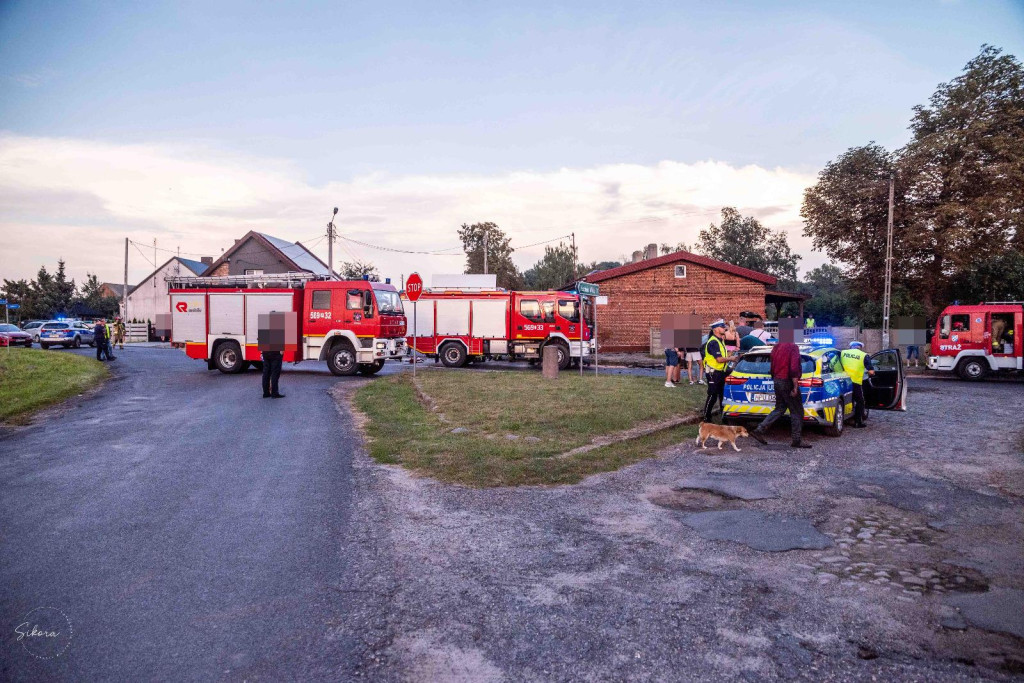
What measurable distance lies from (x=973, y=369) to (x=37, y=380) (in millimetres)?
27138

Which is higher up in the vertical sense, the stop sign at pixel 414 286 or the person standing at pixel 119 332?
the stop sign at pixel 414 286

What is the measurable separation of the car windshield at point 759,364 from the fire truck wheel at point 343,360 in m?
12.0

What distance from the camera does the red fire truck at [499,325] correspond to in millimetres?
22266

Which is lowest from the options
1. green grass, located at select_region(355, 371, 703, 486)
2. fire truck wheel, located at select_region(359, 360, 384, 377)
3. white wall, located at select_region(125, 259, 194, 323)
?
green grass, located at select_region(355, 371, 703, 486)

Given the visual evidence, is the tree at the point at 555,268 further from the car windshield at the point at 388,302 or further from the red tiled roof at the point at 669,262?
the car windshield at the point at 388,302

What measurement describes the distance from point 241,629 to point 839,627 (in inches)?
135

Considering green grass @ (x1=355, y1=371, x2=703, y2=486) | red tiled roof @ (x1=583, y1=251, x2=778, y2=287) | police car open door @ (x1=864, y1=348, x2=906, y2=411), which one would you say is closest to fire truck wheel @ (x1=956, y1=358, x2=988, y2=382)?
green grass @ (x1=355, y1=371, x2=703, y2=486)

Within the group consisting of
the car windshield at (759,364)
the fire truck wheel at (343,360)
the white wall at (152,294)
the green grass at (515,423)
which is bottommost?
the green grass at (515,423)

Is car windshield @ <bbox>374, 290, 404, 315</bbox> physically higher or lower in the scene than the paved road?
higher

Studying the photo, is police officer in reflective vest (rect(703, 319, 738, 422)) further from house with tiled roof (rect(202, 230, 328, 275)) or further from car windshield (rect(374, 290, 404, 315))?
house with tiled roof (rect(202, 230, 328, 275))

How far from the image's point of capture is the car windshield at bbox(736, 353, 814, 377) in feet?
32.2

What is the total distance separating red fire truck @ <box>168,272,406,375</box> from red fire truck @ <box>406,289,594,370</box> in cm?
336

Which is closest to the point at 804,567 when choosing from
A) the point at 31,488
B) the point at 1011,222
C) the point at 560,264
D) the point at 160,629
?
the point at 160,629

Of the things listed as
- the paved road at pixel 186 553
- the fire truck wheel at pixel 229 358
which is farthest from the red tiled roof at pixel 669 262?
the paved road at pixel 186 553
